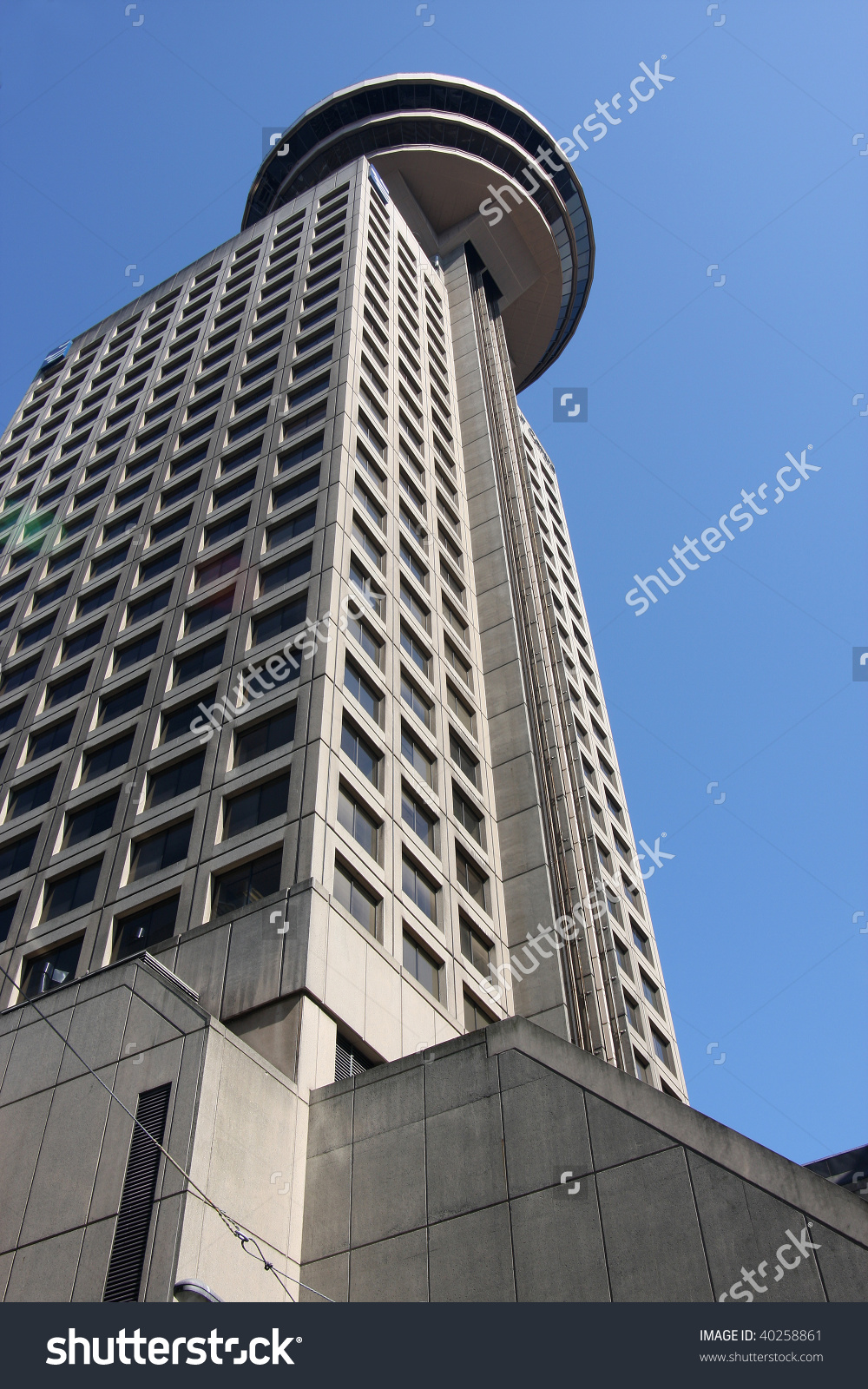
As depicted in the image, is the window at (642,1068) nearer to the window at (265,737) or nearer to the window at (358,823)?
the window at (358,823)

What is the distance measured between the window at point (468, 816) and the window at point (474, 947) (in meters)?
3.63

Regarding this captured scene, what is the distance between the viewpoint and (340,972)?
2388cm

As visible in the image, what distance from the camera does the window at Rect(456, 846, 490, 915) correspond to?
32.6m

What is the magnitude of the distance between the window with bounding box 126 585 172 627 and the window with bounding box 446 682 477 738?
394 inches

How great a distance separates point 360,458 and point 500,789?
12.9 metres

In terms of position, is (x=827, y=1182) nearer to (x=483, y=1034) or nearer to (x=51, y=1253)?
(x=483, y=1034)

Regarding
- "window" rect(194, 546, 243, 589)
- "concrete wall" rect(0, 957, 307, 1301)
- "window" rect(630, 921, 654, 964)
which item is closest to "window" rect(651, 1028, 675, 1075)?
"window" rect(630, 921, 654, 964)

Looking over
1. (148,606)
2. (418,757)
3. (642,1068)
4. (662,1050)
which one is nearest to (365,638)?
(418,757)

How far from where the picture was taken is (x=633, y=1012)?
3997cm

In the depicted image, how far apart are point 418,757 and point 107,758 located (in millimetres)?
9224

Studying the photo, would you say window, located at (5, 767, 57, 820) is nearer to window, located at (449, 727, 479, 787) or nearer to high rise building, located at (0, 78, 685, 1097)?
high rise building, located at (0, 78, 685, 1097)

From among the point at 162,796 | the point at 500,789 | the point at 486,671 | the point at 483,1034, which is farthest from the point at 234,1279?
the point at 486,671
